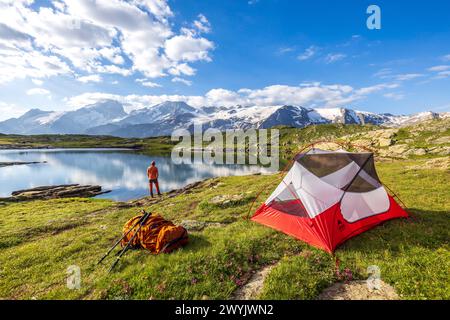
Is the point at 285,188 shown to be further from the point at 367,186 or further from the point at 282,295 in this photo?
the point at 282,295

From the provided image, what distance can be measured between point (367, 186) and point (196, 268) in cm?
1097

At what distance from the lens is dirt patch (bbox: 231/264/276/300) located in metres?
8.36

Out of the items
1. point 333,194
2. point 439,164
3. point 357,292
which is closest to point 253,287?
point 357,292

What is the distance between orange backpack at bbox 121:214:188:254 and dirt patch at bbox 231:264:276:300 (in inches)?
169

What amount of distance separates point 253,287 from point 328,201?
6.42 meters

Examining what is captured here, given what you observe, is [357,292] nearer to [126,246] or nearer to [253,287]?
[253,287]

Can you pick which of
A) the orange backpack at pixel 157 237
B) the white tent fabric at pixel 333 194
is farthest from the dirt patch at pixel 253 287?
the white tent fabric at pixel 333 194

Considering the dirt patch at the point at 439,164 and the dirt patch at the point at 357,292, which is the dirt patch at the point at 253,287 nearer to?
the dirt patch at the point at 357,292

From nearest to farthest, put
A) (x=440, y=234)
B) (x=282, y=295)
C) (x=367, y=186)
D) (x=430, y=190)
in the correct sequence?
(x=282, y=295)
(x=440, y=234)
(x=367, y=186)
(x=430, y=190)

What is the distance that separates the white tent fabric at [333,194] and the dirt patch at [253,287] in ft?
14.5

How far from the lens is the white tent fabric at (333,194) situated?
12.6 metres

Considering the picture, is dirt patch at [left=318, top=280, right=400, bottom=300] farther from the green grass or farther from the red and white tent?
the red and white tent
